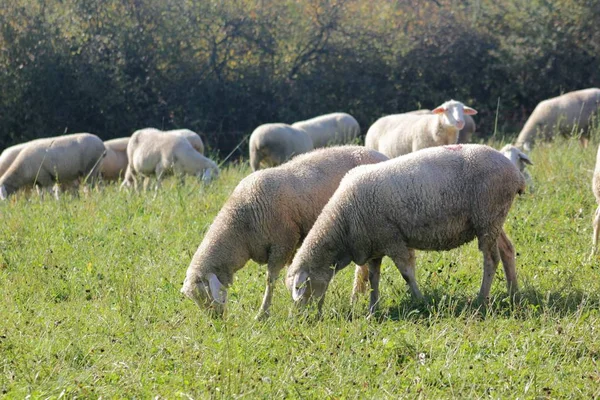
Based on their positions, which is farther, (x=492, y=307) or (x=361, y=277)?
(x=361, y=277)

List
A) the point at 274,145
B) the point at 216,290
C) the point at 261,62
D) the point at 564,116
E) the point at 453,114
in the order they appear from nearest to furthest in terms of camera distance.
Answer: the point at 216,290 → the point at 453,114 → the point at 274,145 → the point at 564,116 → the point at 261,62

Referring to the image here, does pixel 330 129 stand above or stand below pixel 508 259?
below

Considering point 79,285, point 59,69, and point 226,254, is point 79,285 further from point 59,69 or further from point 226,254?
point 59,69

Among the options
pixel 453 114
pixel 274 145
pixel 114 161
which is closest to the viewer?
pixel 453 114

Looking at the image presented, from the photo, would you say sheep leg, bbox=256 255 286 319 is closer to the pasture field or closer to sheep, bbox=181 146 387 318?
sheep, bbox=181 146 387 318

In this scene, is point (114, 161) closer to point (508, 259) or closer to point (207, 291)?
point (207, 291)

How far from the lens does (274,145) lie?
14844mm

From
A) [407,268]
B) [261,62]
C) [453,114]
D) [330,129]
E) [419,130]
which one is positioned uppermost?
[453,114]

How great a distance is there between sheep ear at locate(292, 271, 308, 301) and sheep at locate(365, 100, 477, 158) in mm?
4677

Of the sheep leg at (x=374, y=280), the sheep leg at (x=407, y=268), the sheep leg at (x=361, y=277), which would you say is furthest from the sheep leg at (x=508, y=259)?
the sheep leg at (x=361, y=277)

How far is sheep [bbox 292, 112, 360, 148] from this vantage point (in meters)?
17.5

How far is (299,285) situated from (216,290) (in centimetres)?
68

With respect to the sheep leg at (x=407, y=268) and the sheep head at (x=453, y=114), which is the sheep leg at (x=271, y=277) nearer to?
the sheep leg at (x=407, y=268)

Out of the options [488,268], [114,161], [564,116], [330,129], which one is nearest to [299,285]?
[488,268]
